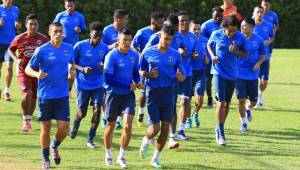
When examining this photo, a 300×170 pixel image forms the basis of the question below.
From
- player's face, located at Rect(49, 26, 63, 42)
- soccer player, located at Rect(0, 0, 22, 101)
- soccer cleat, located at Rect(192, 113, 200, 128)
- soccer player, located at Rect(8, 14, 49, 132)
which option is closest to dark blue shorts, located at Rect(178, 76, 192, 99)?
soccer cleat, located at Rect(192, 113, 200, 128)

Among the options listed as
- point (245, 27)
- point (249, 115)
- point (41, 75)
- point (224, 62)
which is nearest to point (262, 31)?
point (249, 115)

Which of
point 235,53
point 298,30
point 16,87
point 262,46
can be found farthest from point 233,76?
point 298,30

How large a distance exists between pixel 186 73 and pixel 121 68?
2887 millimetres

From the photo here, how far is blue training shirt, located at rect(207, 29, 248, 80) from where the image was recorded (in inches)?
600

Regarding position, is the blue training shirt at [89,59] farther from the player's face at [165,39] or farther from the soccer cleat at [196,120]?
the soccer cleat at [196,120]

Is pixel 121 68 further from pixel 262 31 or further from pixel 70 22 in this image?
pixel 70 22

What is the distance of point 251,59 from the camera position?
1712 centimetres

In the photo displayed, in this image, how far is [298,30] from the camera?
45062 millimetres

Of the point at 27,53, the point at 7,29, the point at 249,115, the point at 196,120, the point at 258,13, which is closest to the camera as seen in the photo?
the point at 27,53

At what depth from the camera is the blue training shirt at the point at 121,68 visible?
1277 centimetres

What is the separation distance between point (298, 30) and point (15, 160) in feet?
111

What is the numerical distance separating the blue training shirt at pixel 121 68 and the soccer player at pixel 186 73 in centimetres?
270

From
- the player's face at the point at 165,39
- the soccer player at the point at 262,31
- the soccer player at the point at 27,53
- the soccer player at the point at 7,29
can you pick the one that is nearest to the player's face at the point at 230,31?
the player's face at the point at 165,39

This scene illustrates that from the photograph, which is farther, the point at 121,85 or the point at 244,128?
the point at 244,128
